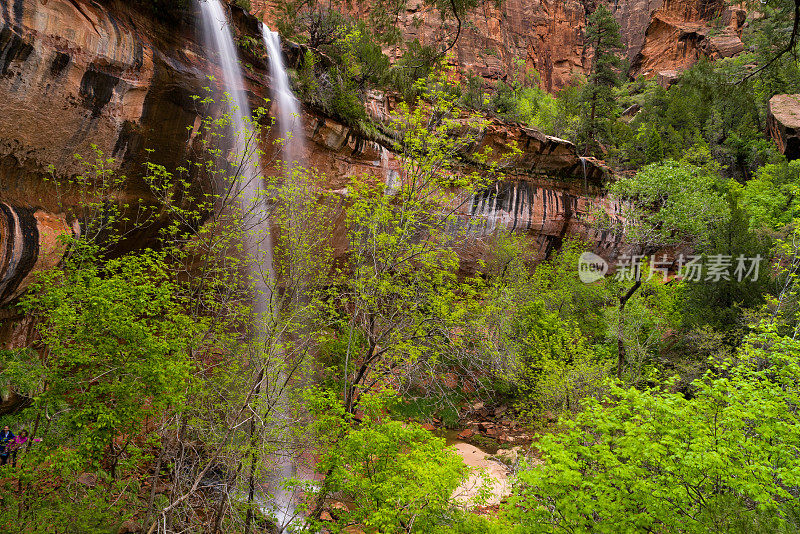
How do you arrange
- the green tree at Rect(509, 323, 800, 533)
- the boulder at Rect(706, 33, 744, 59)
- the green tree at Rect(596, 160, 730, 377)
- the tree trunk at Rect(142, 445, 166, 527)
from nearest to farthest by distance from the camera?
1. the green tree at Rect(509, 323, 800, 533)
2. the tree trunk at Rect(142, 445, 166, 527)
3. the green tree at Rect(596, 160, 730, 377)
4. the boulder at Rect(706, 33, 744, 59)

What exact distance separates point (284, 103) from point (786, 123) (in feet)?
96.0

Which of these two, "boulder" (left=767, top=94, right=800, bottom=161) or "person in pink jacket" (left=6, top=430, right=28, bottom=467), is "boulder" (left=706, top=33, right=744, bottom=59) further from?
"person in pink jacket" (left=6, top=430, right=28, bottom=467)

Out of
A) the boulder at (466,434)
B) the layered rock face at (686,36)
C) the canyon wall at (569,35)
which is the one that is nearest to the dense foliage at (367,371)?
the boulder at (466,434)

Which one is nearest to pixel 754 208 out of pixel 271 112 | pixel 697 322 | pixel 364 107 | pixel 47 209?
pixel 697 322

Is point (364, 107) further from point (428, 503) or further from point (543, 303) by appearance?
point (428, 503)

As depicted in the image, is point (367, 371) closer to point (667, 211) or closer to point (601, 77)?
point (667, 211)

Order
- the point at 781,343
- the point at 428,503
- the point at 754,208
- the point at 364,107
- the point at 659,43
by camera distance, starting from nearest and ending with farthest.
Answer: the point at 428,503
the point at 781,343
the point at 364,107
the point at 754,208
the point at 659,43

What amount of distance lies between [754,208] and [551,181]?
→ 10.9m

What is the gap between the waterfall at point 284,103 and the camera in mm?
16031

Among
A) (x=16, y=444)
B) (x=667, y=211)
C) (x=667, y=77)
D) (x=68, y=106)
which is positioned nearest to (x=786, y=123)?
(x=667, y=211)

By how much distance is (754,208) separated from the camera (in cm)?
2270

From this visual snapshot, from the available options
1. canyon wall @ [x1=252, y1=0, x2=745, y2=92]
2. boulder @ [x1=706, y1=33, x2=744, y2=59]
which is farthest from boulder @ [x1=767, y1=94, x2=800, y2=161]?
canyon wall @ [x1=252, y1=0, x2=745, y2=92]

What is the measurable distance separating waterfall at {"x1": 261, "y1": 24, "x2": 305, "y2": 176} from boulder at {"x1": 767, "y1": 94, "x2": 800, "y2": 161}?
1130 inches

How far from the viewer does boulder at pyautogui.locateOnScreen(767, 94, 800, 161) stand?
2452cm
